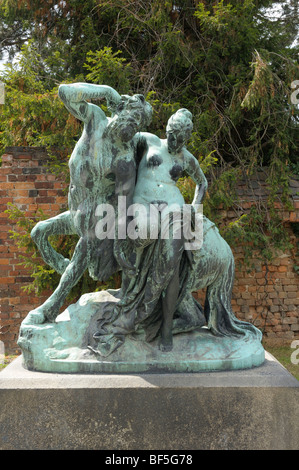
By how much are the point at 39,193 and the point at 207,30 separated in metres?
3.11

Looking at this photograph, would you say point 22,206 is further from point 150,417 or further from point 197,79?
point 150,417

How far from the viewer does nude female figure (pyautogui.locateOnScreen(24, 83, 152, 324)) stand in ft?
9.91

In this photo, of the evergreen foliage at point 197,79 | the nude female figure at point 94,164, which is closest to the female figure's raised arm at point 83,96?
the nude female figure at point 94,164

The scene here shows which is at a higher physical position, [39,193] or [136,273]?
[39,193]

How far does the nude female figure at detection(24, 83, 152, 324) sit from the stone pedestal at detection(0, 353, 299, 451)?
57cm

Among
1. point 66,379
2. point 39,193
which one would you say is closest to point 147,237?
point 66,379

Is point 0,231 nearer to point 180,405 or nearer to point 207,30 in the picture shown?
point 207,30

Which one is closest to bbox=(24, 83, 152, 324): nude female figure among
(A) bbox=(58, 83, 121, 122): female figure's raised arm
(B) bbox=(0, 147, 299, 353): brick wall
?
(A) bbox=(58, 83, 121, 122): female figure's raised arm

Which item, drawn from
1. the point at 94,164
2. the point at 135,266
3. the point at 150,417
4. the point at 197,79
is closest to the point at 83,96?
the point at 94,164

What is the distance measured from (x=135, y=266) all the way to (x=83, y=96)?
3.40 feet

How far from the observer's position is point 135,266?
3045 mm

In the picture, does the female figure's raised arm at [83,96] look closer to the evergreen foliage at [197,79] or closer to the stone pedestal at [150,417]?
the stone pedestal at [150,417]

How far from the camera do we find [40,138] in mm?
6512

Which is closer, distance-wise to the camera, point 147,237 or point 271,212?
point 147,237
